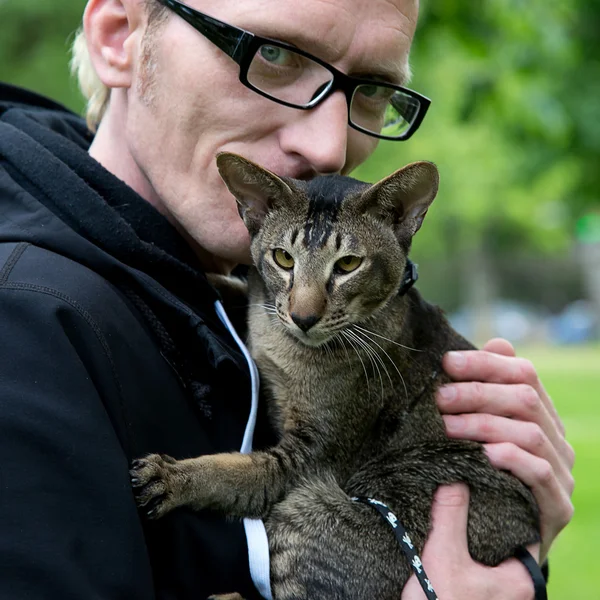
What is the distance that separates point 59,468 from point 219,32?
1.25m

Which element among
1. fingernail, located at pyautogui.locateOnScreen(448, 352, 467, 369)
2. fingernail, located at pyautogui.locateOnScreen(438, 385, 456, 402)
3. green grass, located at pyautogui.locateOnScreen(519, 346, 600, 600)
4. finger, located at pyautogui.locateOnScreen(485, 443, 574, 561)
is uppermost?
fingernail, located at pyautogui.locateOnScreen(448, 352, 467, 369)

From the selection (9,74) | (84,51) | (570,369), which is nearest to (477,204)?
(570,369)

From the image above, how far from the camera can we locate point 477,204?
93.5 ft

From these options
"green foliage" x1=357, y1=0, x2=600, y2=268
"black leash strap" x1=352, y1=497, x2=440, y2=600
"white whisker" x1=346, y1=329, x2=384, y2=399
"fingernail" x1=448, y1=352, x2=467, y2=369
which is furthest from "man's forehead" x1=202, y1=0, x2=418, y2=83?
"green foliage" x1=357, y1=0, x2=600, y2=268

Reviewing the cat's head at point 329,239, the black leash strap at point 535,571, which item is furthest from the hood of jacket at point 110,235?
the black leash strap at point 535,571

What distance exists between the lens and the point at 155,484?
6.33ft

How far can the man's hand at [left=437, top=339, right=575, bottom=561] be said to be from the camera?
2576mm

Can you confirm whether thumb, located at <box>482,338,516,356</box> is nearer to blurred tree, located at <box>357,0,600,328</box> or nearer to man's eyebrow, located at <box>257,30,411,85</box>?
man's eyebrow, located at <box>257,30,411,85</box>

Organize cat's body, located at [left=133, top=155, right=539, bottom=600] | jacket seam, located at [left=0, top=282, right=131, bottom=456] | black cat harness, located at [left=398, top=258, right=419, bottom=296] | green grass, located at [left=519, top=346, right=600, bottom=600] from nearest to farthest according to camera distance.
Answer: jacket seam, located at [left=0, top=282, right=131, bottom=456] → cat's body, located at [left=133, top=155, right=539, bottom=600] → black cat harness, located at [left=398, top=258, right=419, bottom=296] → green grass, located at [left=519, top=346, right=600, bottom=600]

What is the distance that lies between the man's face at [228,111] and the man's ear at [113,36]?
80 millimetres

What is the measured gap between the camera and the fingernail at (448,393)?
266 centimetres

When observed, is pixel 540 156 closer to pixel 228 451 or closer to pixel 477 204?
pixel 228 451

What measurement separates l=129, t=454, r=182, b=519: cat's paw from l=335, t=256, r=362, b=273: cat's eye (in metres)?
0.82

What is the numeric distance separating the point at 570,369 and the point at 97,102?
60.5 ft
